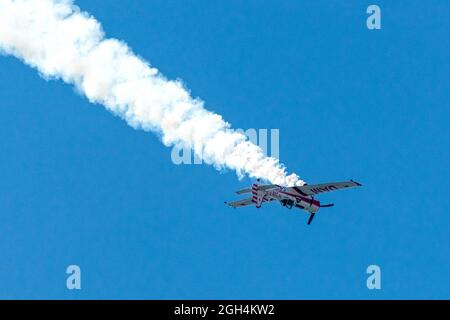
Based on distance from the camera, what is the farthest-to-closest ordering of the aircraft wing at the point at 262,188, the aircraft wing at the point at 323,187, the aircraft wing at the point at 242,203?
the aircraft wing at the point at 242,203
the aircraft wing at the point at 323,187
the aircraft wing at the point at 262,188

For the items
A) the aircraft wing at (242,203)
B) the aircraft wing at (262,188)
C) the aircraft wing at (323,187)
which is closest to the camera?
the aircraft wing at (262,188)

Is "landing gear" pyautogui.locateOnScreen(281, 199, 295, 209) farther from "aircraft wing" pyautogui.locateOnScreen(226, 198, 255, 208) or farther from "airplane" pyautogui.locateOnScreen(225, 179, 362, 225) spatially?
"aircraft wing" pyautogui.locateOnScreen(226, 198, 255, 208)

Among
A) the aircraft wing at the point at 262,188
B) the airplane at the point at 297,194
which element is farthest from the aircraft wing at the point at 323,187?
the aircraft wing at the point at 262,188

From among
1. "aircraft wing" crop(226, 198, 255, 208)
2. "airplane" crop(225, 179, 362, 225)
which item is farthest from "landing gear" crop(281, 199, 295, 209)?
"aircraft wing" crop(226, 198, 255, 208)

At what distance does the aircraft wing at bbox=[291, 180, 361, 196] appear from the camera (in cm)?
7601

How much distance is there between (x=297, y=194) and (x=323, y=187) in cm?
184

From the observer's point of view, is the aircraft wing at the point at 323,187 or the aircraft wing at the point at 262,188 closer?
the aircraft wing at the point at 262,188

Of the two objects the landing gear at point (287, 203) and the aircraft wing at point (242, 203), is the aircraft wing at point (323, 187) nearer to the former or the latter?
the landing gear at point (287, 203)

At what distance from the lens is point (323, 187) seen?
76.4m

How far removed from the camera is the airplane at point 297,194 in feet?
245

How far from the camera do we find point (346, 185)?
76.4 meters
